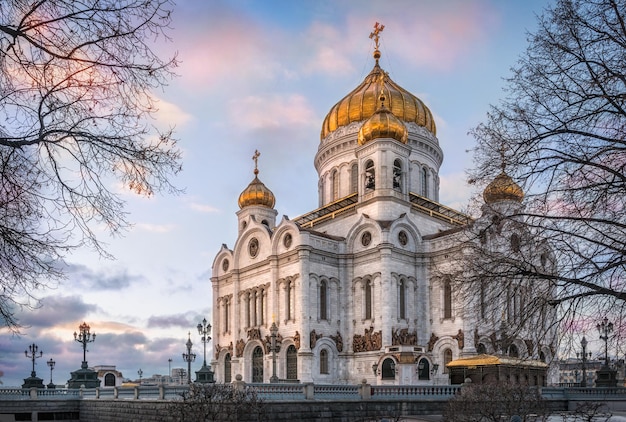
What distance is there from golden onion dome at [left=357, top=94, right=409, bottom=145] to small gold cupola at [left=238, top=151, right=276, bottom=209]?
10.2 meters

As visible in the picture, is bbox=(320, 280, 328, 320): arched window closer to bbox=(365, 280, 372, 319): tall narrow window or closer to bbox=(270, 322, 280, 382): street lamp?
bbox=(365, 280, 372, 319): tall narrow window

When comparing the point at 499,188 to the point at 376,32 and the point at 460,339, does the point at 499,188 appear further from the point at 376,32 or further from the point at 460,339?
the point at 376,32

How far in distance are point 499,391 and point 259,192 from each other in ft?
113

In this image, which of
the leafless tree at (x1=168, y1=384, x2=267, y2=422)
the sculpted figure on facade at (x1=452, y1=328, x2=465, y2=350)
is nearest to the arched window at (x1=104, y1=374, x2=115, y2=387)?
the sculpted figure on facade at (x1=452, y1=328, x2=465, y2=350)

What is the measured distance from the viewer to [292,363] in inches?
1522

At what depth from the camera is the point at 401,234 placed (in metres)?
39.1

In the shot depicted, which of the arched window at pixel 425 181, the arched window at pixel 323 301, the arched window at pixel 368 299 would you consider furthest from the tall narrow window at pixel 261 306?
the arched window at pixel 425 181

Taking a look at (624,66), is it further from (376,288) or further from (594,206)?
(376,288)

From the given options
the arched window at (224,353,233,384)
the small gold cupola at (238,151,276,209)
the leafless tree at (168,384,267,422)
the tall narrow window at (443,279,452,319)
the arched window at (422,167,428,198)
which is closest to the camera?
the leafless tree at (168,384,267,422)

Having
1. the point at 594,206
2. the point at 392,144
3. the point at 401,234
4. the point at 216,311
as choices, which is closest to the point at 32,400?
the point at 216,311

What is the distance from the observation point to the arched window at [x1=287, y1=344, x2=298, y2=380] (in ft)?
125

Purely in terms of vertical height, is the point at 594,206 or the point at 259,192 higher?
the point at 259,192

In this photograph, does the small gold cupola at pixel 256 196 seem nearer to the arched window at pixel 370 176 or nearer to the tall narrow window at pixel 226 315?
the tall narrow window at pixel 226 315

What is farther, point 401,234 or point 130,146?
point 401,234
